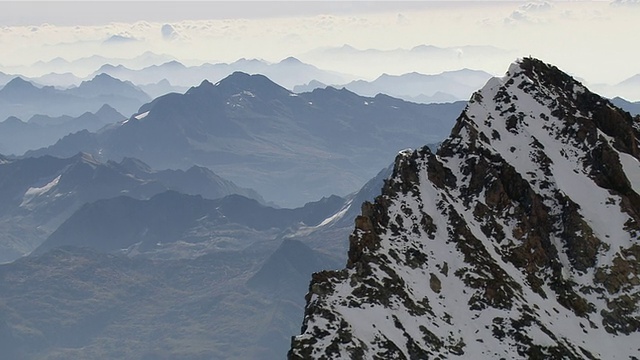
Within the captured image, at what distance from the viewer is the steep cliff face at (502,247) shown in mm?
138125

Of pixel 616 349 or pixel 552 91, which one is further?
pixel 552 91

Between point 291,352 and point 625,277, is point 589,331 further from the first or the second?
point 291,352

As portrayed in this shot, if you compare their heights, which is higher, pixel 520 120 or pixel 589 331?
pixel 520 120

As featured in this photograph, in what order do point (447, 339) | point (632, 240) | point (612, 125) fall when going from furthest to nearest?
point (612, 125), point (632, 240), point (447, 339)

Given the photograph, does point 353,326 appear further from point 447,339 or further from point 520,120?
point 520,120

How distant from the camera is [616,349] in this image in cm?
15250

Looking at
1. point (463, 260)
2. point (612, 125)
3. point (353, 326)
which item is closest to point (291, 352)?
point (353, 326)

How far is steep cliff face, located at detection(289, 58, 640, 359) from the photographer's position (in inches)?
5438

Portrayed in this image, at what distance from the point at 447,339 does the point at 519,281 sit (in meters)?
24.3

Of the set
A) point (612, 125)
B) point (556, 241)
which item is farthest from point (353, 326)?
point (612, 125)

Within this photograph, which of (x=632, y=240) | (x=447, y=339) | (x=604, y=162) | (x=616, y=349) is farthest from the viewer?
(x=604, y=162)

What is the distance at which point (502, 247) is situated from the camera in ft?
548

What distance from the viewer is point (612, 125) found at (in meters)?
193

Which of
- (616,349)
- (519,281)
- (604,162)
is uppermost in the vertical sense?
(604,162)
